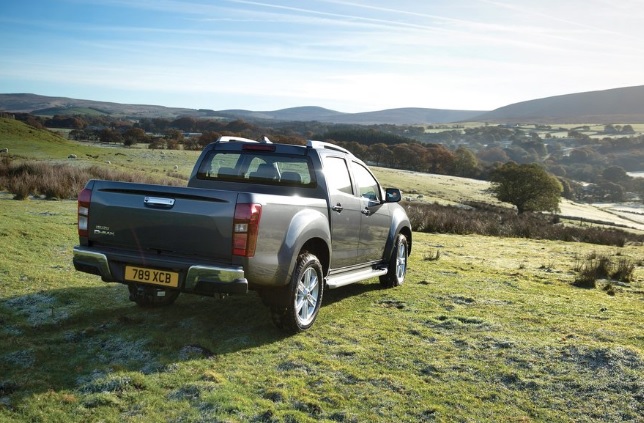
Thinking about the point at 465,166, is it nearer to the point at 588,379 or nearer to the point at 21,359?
the point at 588,379

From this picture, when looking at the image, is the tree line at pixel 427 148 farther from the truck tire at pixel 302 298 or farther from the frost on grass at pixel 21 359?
the frost on grass at pixel 21 359

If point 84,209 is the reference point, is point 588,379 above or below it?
below

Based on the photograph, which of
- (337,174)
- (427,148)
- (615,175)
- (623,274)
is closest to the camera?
(337,174)

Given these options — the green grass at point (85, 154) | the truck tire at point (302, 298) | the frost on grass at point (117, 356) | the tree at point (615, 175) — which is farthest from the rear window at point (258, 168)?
the tree at point (615, 175)

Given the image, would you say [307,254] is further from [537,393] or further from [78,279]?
[78,279]

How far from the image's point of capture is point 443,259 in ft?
43.3

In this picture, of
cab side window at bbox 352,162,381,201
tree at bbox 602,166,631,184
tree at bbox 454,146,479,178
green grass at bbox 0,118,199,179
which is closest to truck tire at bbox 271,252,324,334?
cab side window at bbox 352,162,381,201

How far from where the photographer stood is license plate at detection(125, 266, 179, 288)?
5.58m

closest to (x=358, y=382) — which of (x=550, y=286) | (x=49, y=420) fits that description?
(x=49, y=420)

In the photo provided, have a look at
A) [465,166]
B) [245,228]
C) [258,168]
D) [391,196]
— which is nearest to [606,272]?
[391,196]

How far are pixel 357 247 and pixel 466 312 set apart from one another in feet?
5.39

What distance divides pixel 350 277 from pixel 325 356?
201 cm

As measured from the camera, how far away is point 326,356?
5688 millimetres

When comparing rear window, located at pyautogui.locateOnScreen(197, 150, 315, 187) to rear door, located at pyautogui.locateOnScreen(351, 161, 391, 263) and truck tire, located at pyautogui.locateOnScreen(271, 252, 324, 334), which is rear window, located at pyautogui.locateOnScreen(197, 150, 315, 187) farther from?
truck tire, located at pyautogui.locateOnScreen(271, 252, 324, 334)
